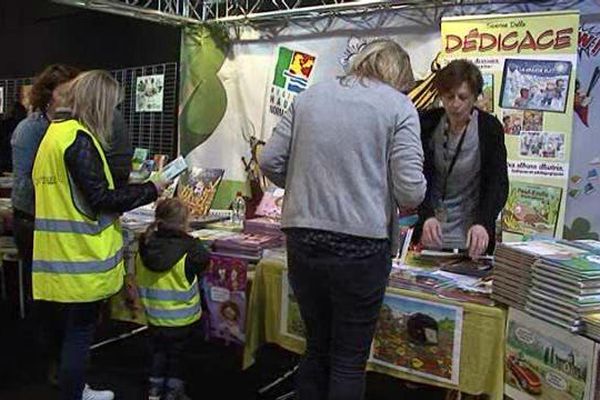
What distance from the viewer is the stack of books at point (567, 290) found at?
1.54 metres

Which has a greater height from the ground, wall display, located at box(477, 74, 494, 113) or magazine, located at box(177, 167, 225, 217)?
wall display, located at box(477, 74, 494, 113)

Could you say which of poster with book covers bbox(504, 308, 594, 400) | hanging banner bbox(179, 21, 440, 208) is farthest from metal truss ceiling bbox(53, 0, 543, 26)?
poster with book covers bbox(504, 308, 594, 400)

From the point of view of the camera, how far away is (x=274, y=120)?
331 centimetres

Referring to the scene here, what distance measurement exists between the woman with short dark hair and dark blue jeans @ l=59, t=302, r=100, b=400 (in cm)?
115

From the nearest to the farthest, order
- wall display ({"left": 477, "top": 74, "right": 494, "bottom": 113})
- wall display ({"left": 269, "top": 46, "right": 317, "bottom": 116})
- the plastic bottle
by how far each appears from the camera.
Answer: wall display ({"left": 477, "top": 74, "right": 494, "bottom": 113}), the plastic bottle, wall display ({"left": 269, "top": 46, "right": 317, "bottom": 116})

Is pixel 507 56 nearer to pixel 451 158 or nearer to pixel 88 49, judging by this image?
pixel 451 158

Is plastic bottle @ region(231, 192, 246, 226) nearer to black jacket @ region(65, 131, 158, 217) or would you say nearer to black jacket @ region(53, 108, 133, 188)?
black jacket @ region(53, 108, 133, 188)

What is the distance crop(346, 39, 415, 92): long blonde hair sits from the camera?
1604mm

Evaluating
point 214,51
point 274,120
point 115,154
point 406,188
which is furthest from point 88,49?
point 406,188

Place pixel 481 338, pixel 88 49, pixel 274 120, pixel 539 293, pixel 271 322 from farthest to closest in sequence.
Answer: pixel 88 49 → pixel 274 120 → pixel 271 322 → pixel 481 338 → pixel 539 293

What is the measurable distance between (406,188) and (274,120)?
1.82 meters

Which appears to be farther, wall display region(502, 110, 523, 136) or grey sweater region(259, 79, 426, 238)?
wall display region(502, 110, 523, 136)

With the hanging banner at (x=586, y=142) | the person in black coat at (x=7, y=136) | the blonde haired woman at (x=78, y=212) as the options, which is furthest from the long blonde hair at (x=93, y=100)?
the person in black coat at (x=7, y=136)

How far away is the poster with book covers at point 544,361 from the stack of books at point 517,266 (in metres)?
0.05
